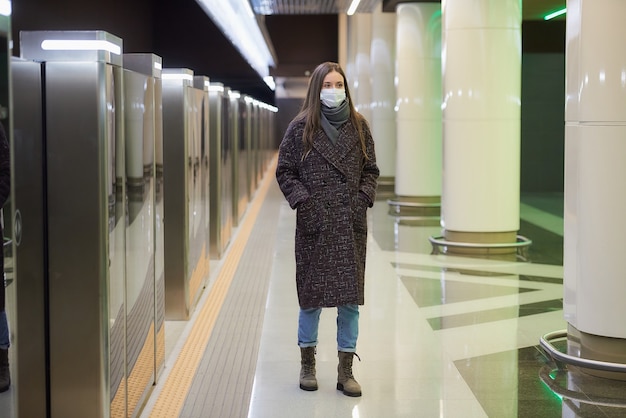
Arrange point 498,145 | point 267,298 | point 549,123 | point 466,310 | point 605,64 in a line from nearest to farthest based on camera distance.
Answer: point 605,64, point 466,310, point 267,298, point 498,145, point 549,123

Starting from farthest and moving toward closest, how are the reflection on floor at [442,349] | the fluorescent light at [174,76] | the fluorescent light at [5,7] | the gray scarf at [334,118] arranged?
the fluorescent light at [174,76] < the gray scarf at [334,118] < the reflection on floor at [442,349] < the fluorescent light at [5,7]

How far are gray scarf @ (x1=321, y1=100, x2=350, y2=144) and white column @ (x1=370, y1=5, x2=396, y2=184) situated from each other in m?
14.2

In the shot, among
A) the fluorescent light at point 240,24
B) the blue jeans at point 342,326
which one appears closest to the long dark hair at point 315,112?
the blue jeans at point 342,326

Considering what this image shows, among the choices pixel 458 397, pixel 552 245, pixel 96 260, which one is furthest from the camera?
pixel 552 245

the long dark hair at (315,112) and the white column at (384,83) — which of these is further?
the white column at (384,83)

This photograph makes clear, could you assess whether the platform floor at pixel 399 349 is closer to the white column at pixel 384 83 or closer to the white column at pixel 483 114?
the white column at pixel 483 114

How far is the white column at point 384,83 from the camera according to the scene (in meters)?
18.9

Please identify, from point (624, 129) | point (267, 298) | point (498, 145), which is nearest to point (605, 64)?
point (624, 129)

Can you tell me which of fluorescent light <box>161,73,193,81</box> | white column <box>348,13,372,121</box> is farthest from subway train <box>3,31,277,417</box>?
white column <box>348,13,372,121</box>

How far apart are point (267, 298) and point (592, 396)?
328 centimetres

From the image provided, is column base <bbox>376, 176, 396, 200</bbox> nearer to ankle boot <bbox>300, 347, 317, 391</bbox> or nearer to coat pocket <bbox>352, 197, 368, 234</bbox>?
ankle boot <bbox>300, 347, 317, 391</bbox>

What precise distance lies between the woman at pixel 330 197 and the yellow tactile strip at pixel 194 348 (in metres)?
0.68

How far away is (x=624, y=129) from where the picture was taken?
16.1ft

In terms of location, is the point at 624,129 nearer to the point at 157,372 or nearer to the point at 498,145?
the point at 157,372
